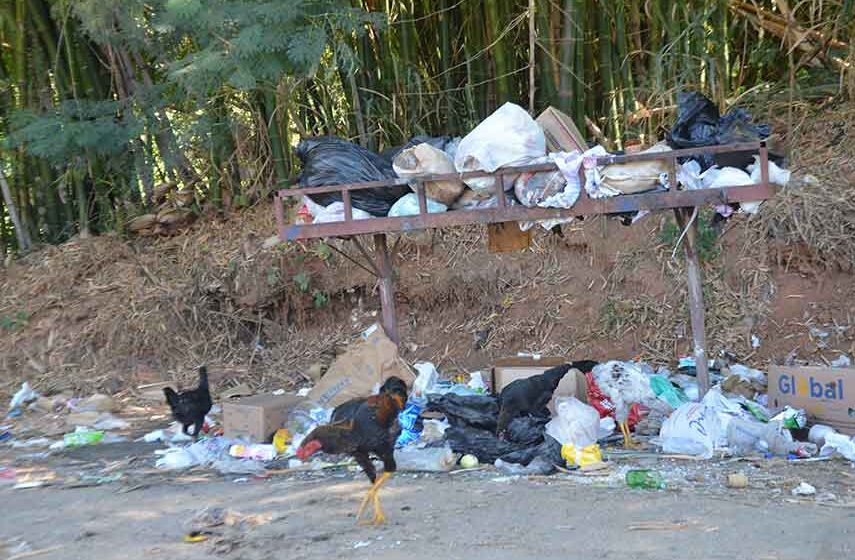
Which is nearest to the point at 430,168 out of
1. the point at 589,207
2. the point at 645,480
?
the point at 589,207

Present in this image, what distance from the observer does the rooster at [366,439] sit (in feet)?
15.9

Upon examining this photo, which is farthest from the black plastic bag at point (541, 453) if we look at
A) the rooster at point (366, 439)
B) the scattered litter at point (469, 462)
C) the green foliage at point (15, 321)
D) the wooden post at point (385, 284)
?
the green foliage at point (15, 321)

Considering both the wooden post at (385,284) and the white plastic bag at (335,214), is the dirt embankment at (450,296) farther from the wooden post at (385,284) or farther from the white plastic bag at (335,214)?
the white plastic bag at (335,214)

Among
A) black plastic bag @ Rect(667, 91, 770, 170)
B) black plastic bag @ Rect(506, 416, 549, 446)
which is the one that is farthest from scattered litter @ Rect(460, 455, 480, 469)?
black plastic bag @ Rect(667, 91, 770, 170)

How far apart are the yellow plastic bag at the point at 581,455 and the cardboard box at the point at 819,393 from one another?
149 cm

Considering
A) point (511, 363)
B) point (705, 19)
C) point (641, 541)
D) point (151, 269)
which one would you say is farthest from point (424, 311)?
point (641, 541)

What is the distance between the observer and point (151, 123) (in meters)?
9.58

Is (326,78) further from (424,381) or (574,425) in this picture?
(574,425)

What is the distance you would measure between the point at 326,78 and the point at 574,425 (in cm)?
516

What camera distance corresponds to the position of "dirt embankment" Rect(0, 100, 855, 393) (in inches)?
326

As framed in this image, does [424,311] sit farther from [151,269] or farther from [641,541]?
[641,541]

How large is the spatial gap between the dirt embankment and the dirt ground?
3026 millimetres

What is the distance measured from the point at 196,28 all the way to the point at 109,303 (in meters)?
3.67

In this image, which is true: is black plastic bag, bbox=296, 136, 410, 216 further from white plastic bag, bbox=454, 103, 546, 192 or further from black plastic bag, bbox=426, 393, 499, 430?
black plastic bag, bbox=426, 393, 499, 430
